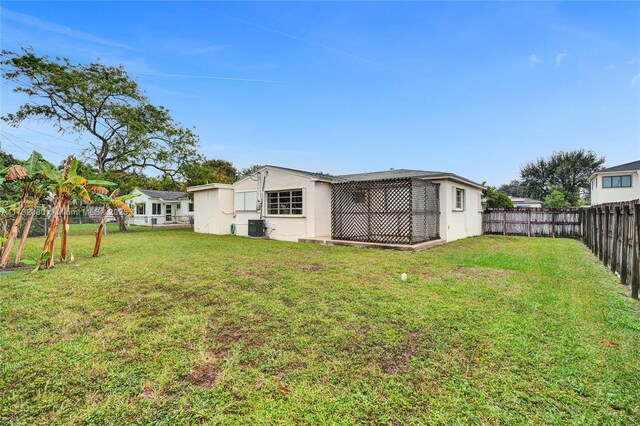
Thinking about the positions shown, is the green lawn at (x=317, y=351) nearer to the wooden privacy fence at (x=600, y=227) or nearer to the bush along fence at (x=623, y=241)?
the bush along fence at (x=623, y=241)

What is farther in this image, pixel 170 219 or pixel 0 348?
pixel 170 219

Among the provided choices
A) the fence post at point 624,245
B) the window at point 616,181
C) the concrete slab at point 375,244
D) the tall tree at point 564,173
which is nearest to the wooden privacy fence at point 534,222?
the concrete slab at point 375,244

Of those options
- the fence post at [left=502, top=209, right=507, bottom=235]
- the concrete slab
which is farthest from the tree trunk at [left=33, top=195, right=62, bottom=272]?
the fence post at [left=502, top=209, right=507, bottom=235]

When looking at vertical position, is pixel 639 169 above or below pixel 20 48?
below

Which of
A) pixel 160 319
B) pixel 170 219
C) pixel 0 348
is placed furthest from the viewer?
pixel 170 219

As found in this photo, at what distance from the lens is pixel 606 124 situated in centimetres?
1769

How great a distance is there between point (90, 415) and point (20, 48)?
21.5 metres

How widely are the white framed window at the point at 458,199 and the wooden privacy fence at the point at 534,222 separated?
3.78 meters

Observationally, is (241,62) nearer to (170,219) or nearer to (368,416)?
(368,416)

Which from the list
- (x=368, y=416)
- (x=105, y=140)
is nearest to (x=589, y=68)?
(x=368, y=416)

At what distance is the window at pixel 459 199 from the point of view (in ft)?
42.6

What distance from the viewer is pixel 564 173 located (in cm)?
4169

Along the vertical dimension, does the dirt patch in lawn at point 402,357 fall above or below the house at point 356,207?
below

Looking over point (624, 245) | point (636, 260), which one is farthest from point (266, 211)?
point (636, 260)
